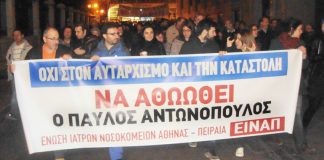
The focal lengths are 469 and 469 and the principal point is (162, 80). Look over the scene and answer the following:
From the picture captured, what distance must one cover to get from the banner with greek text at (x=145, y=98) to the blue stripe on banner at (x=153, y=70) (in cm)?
1

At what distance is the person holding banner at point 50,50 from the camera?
5.36 m

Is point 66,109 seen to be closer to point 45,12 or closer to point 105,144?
point 105,144

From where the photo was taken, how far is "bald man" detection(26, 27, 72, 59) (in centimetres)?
536

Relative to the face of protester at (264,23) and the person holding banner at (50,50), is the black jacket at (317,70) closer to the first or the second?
the person holding banner at (50,50)

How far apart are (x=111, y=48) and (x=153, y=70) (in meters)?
0.56

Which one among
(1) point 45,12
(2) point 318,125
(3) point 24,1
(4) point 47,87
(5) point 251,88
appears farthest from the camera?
(1) point 45,12

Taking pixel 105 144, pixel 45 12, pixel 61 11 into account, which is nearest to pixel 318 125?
pixel 105 144

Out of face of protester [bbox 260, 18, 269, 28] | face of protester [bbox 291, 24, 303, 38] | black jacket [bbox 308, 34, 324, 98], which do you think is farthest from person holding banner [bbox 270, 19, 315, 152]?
face of protester [bbox 260, 18, 269, 28]

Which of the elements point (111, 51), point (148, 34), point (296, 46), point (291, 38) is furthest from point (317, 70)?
point (111, 51)

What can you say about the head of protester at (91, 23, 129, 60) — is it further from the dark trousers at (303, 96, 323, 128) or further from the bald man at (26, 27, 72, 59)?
the dark trousers at (303, 96, 323, 128)

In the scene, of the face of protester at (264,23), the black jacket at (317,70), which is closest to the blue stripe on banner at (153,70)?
the black jacket at (317,70)

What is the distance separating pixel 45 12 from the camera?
27641 mm

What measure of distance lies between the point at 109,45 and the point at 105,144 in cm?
113

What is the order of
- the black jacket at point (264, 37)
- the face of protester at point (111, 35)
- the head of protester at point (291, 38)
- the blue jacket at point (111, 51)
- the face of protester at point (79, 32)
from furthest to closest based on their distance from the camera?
the black jacket at point (264, 37), the face of protester at point (79, 32), the head of protester at point (291, 38), the blue jacket at point (111, 51), the face of protester at point (111, 35)
